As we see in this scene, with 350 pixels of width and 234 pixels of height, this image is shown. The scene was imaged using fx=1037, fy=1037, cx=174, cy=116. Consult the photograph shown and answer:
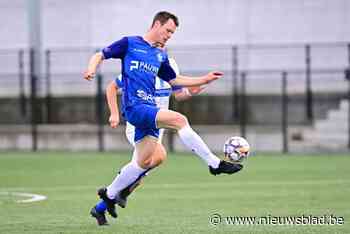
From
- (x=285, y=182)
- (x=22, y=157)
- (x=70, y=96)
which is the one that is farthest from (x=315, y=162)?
(x=70, y=96)

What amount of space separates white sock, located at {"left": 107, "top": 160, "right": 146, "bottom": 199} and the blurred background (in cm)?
1538

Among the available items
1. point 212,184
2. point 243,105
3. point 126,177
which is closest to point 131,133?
point 126,177

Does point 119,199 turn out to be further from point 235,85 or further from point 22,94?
point 22,94

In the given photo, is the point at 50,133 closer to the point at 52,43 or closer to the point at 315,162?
the point at 52,43

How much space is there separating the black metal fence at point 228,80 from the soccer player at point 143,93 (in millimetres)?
15506

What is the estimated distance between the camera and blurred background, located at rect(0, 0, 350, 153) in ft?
87.9

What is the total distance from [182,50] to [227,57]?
1252mm

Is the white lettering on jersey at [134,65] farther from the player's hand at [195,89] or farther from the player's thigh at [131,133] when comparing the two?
the player's hand at [195,89]

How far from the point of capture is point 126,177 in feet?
35.8

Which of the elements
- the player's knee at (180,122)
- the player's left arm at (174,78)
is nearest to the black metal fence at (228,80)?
the player's left arm at (174,78)

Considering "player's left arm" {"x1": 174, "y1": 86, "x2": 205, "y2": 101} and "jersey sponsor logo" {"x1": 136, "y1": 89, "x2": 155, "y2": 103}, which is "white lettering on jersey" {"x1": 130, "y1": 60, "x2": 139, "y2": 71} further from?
"player's left arm" {"x1": 174, "y1": 86, "x2": 205, "y2": 101}

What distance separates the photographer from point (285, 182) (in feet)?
56.1

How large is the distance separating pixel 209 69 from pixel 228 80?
633 mm

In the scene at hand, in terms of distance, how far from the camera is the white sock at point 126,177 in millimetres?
10875
